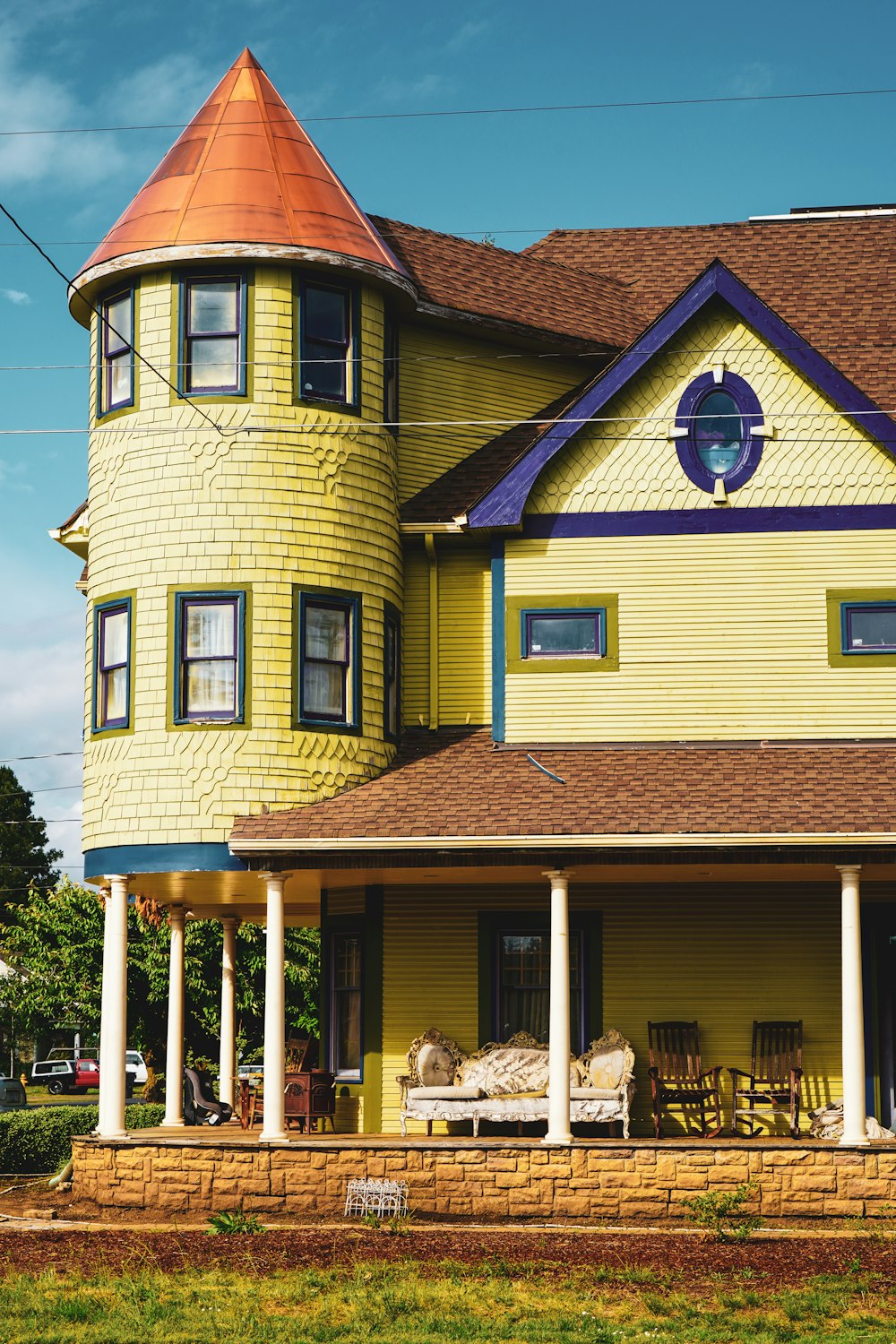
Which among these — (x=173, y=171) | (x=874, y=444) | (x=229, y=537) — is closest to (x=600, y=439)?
(x=874, y=444)

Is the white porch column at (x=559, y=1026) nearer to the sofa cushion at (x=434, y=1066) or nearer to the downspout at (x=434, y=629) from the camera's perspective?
the sofa cushion at (x=434, y=1066)

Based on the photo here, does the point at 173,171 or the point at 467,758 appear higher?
the point at 173,171

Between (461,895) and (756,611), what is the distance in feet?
15.1

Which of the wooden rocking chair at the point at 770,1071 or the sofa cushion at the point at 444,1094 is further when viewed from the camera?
the wooden rocking chair at the point at 770,1071

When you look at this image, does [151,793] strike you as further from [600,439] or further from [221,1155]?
[600,439]

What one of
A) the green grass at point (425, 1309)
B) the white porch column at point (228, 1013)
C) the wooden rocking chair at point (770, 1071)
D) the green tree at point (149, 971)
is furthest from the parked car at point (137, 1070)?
the green grass at point (425, 1309)

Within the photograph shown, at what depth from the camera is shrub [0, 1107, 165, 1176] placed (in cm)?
2303

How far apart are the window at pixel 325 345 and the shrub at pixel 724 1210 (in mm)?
9251

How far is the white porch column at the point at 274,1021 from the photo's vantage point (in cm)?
1741

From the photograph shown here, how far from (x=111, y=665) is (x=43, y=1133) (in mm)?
7452

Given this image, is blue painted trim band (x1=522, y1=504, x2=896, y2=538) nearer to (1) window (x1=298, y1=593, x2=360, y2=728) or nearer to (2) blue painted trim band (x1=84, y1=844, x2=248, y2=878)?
(1) window (x1=298, y1=593, x2=360, y2=728)

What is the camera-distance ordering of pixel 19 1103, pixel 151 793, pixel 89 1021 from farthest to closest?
pixel 19 1103
pixel 89 1021
pixel 151 793

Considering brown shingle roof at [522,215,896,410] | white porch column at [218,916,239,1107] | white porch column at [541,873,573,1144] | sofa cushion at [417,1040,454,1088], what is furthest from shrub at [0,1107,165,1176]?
brown shingle roof at [522,215,896,410]

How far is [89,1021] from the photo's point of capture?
125ft
